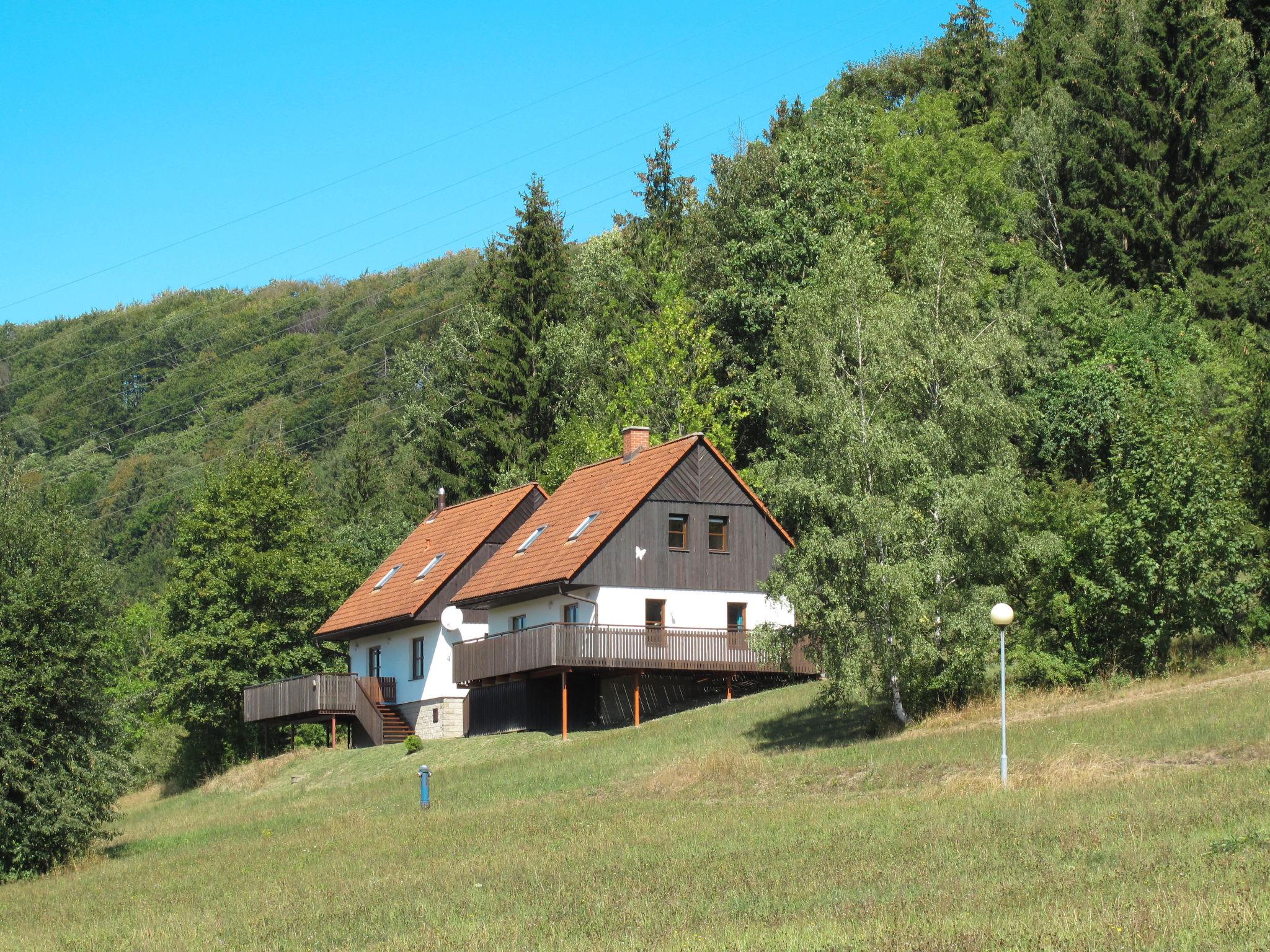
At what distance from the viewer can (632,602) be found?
145 feet

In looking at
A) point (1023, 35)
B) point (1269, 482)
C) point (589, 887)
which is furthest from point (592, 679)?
point (1023, 35)

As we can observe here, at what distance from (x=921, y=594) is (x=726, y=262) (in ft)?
95.7

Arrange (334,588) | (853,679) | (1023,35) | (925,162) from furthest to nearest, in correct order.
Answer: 1. (1023,35)
2. (925,162)
3. (334,588)
4. (853,679)

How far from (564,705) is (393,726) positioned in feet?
34.7

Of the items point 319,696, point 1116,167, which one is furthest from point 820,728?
point 1116,167

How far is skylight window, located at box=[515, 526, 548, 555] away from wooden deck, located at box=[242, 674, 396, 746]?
7326 mm

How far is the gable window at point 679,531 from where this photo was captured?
1789 inches

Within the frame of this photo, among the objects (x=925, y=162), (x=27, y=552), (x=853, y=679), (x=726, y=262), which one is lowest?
(x=853, y=679)

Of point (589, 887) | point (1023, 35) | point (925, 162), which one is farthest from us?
point (1023, 35)

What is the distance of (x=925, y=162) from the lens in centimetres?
6041

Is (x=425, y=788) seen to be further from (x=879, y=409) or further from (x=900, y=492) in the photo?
(x=879, y=409)

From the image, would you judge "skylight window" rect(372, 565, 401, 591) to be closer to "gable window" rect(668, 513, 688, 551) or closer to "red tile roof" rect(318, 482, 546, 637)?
"red tile roof" rect(318, 482, 546, 637)

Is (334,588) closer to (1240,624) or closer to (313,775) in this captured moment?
(313,775)

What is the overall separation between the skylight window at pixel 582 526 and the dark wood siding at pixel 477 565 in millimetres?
4655
